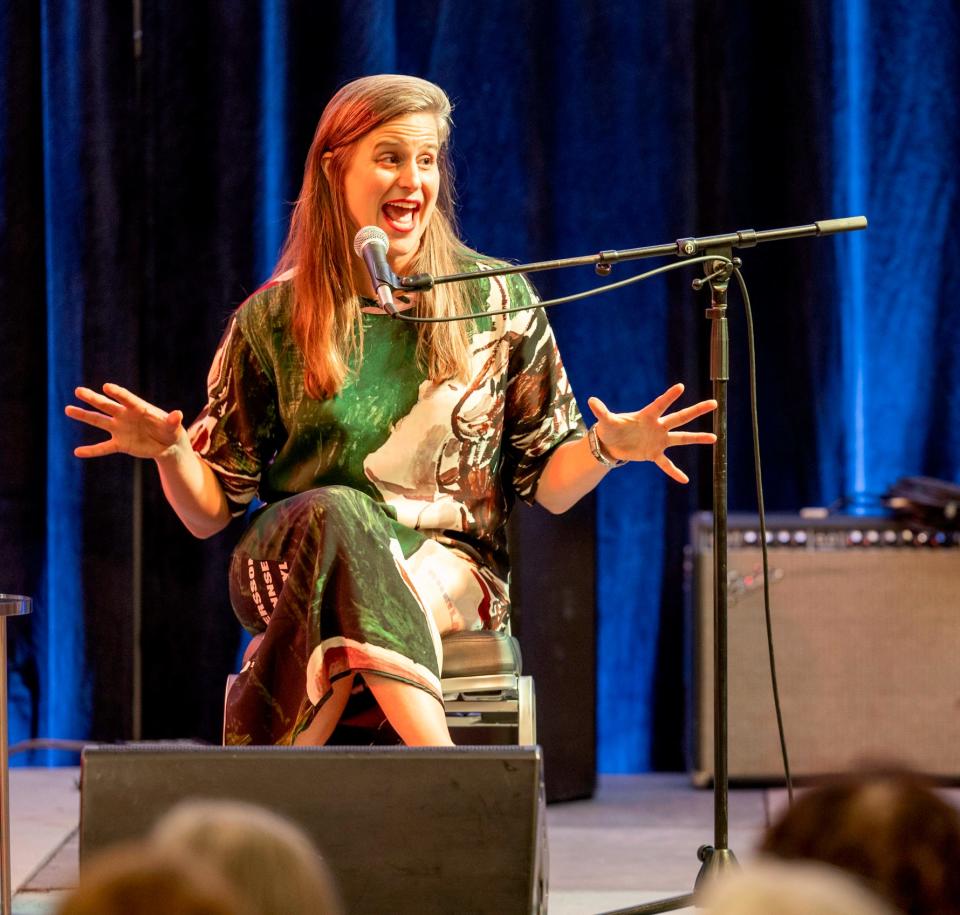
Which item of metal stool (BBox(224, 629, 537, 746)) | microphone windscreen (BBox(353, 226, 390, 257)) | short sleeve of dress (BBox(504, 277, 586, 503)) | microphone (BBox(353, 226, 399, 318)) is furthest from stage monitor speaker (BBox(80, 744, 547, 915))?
short sleeve of dress (BBox(504, 277, 586, 503))

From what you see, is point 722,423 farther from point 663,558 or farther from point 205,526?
point 663,558

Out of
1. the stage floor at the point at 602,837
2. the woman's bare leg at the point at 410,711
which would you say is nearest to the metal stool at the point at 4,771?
the stage floor at the point at 602,837

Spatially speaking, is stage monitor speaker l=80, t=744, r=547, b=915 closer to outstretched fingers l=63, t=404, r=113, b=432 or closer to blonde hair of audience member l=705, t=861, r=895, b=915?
outstretched fingers l=63, t=404, r=113, b=432

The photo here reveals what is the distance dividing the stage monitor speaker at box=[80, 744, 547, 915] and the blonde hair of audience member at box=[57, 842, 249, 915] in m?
0.70

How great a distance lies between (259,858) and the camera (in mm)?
770

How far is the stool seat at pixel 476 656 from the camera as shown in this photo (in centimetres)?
191

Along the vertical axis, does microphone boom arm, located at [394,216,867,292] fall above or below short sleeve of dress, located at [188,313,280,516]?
above

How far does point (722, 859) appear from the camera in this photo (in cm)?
187

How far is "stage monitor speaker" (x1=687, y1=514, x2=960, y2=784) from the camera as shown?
2986 mm

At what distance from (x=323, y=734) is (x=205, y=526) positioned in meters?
0.42

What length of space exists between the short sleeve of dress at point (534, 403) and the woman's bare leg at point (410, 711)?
0.48 meters

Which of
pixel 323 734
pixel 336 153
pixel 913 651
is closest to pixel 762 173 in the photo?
pixel 913 651

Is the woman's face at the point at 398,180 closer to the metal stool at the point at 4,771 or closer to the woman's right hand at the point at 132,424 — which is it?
the woman's right hand at the point at 132,424

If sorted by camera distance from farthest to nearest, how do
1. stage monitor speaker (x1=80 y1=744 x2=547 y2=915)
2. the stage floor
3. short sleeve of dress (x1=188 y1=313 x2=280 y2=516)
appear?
the stage floor → short sleeve of dress (x1=188 y1=313 x2=280 y2=516) → stage monitor speaker (x1=80 y1=744 x2=547 y2=915)
